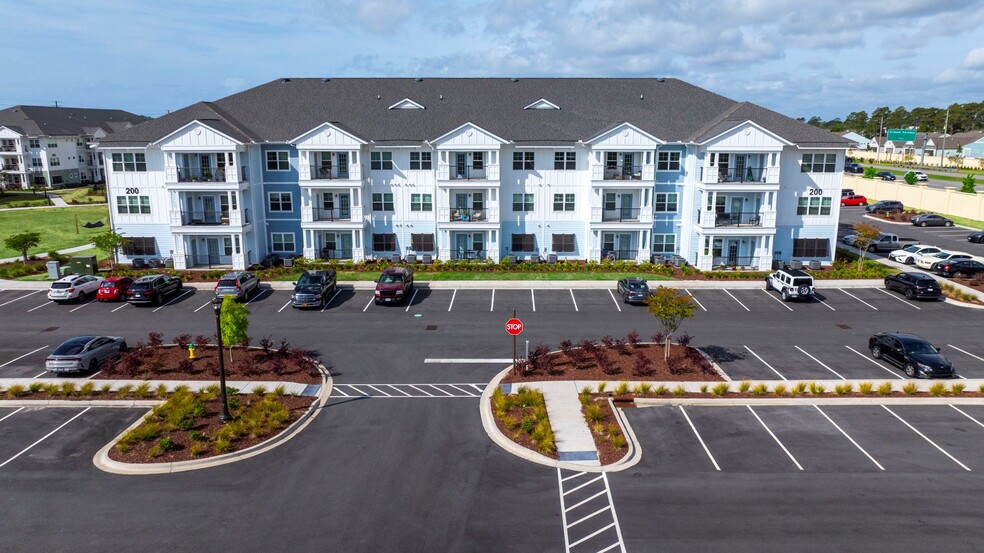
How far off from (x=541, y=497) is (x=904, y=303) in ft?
103

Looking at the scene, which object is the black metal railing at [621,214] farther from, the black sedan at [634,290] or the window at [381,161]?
the window at [381,161]

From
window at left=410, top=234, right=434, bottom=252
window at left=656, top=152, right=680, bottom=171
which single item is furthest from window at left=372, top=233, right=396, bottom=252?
window at left=656, top=152, right=680, bottom=171

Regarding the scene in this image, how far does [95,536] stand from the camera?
16.2m

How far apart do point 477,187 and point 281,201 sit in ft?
48.0

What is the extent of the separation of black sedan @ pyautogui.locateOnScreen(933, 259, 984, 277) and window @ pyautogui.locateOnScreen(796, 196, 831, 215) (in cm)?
813

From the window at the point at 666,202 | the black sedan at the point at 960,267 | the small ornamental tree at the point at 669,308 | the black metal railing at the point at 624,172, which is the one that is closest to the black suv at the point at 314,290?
the small ornamental tree at the point at 669,308

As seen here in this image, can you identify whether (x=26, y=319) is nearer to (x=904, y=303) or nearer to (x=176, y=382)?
(x=176, y=382)

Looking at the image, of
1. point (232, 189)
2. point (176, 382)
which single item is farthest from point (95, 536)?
point (232, 189)

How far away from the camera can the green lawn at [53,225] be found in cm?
5725

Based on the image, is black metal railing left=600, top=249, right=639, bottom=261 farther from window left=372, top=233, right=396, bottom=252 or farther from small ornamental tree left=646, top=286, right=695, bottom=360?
small ornamental tree left=646, top=286, right=695, bottom=360

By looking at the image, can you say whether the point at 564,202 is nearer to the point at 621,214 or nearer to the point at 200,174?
the point at 621,214

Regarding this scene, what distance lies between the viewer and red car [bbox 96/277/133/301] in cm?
3872

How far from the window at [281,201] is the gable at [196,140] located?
475cm

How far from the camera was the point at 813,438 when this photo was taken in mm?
21812
